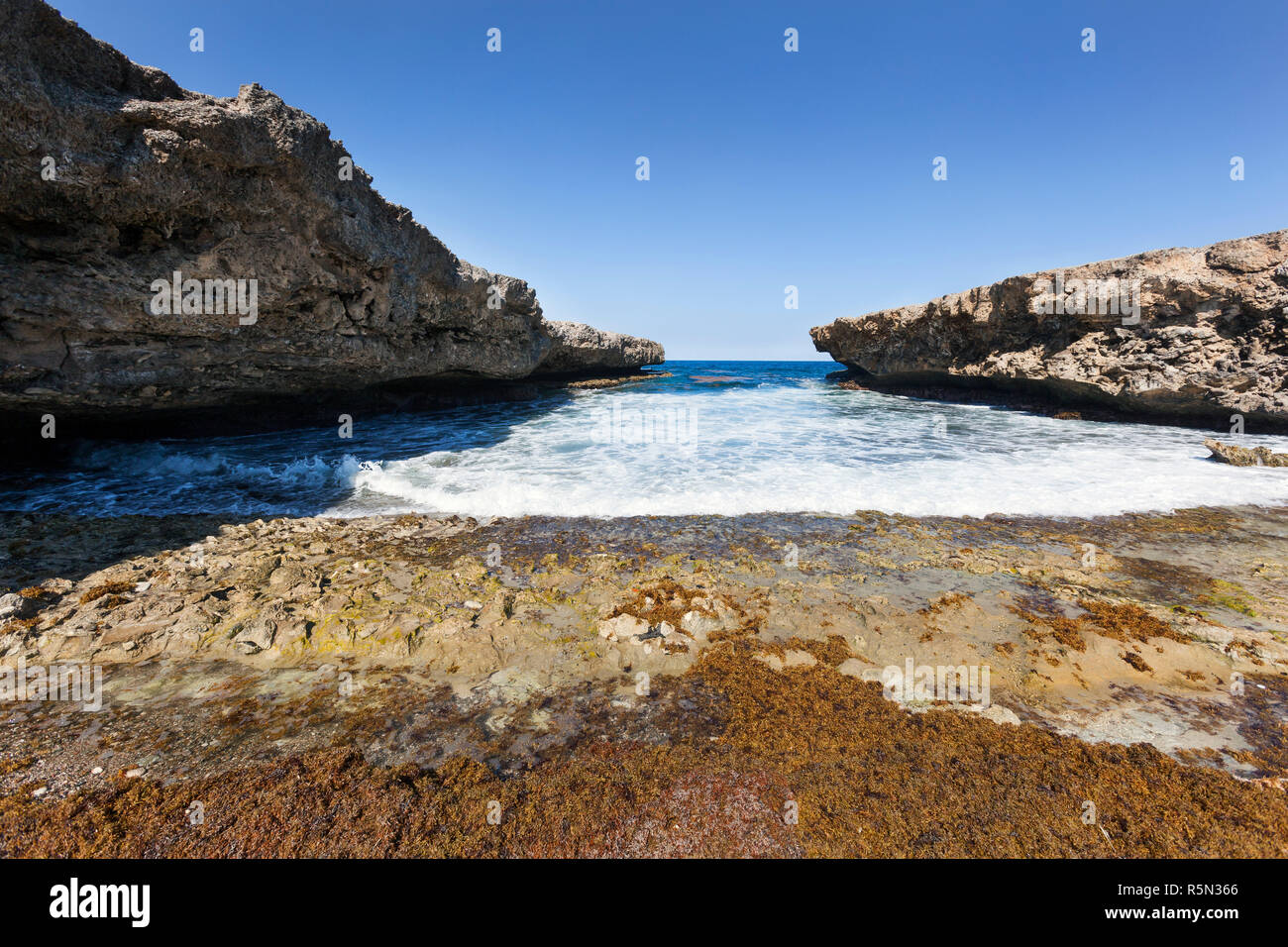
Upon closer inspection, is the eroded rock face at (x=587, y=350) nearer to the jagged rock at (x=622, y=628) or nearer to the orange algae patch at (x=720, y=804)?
the jagged rock at (x=622, y=628)

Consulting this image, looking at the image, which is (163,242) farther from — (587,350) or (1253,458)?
(1253,458)

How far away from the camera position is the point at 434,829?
2.14 m

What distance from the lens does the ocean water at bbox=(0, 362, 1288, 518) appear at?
6715mm

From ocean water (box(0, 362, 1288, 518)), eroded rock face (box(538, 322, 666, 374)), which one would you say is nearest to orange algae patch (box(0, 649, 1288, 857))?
ocean water (box(0, 362, 1288, 518))

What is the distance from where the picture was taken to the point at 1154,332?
13062 millimetres

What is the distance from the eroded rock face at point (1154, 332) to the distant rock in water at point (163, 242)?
1771 centimetres

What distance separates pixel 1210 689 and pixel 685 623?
323 centimetres

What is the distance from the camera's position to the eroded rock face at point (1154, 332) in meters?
11.6

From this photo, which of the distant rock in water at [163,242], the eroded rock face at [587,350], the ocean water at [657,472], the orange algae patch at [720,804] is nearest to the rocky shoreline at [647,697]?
the orange algae patch at [720,804]

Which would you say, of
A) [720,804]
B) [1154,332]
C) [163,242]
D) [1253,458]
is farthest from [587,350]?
[720,804]

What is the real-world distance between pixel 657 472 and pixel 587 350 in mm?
14532

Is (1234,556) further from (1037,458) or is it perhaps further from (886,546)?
(1037,458)

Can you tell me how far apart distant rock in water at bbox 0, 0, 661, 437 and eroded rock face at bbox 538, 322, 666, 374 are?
9.03 m

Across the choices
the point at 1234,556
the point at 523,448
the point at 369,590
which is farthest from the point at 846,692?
the point at 523,448
